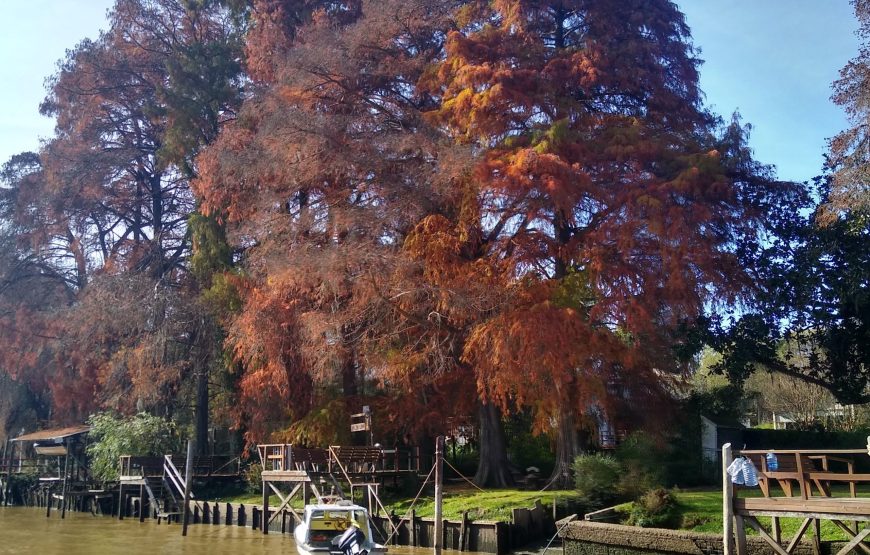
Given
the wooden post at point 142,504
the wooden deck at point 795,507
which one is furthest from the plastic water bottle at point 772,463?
the wooden post at point 142,504

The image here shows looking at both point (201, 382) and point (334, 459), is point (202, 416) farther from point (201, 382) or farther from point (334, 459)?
point (334, 459)

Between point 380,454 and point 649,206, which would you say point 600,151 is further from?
point 380,454

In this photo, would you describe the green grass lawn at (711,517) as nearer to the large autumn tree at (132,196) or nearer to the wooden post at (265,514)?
the wooden post at (265,514)

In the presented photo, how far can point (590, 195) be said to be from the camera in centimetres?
2803

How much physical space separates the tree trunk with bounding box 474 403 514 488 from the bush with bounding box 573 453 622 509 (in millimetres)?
7206

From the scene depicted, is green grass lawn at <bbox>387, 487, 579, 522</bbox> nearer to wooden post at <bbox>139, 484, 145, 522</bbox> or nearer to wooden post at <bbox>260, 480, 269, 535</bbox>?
wooden post at <bbox>260, 480, 269, 535</bbox>

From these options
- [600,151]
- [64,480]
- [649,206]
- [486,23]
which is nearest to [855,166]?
[649,206]

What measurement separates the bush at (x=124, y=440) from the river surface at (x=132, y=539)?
3.27m

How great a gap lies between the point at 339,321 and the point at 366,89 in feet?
31.9

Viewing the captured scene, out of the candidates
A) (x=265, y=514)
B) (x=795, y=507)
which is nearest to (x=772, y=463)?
(x=795, y=507)

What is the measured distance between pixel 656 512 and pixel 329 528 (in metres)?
7.72

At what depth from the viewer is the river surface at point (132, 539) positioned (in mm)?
24078

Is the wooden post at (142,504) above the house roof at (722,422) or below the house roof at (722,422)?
below

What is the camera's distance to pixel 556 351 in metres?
25.6
